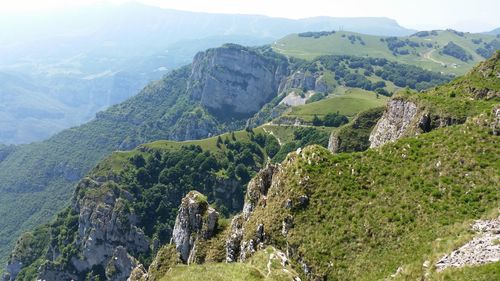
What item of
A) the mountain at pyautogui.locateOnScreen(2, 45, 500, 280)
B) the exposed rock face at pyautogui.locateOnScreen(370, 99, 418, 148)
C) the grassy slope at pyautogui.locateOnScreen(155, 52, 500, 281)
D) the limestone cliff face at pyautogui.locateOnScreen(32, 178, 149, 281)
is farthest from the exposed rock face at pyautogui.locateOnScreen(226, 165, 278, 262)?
the limestone cliff face at pyautogui.locateOnScreen(32, 178, 149, 281)

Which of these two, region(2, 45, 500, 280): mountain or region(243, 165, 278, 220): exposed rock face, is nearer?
region(2, 45, 500, 280): mountain

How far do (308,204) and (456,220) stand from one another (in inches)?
551

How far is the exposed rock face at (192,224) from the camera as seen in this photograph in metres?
54.8

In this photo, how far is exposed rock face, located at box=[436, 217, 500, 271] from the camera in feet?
85.6

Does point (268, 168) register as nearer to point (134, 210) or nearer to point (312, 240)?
point (312, 240)

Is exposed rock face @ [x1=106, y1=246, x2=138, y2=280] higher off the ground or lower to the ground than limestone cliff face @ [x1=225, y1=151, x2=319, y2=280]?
lower

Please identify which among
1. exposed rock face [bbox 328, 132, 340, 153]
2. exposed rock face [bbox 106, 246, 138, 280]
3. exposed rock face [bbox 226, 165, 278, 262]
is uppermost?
exposed rock face [bbox 226, 165, 278, 262]

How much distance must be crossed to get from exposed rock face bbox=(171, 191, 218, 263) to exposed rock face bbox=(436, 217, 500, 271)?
3162 cm

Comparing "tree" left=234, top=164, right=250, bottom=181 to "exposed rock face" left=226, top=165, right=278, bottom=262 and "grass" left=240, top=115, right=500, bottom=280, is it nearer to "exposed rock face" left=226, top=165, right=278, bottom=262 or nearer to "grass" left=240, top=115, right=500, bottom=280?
"exposed rock face" left=226, top=165, right=278, bottom=262

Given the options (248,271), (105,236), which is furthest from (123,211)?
(248,271)

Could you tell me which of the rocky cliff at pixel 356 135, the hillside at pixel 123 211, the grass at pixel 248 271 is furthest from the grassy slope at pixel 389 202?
the hillside at pixel 123 211

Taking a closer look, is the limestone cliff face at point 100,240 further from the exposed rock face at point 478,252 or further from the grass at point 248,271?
the exposed rock face at point 478,252

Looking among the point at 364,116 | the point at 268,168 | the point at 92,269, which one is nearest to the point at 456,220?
the point at 268,168

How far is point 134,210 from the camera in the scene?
561 feet
